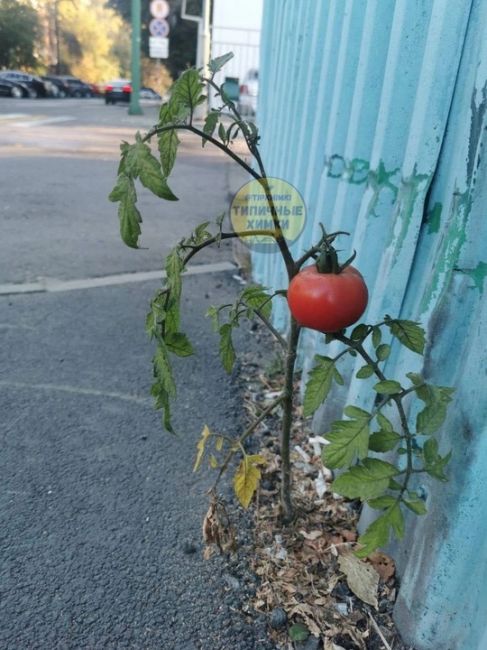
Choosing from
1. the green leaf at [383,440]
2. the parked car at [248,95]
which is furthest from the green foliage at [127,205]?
the parked car at [248,95]

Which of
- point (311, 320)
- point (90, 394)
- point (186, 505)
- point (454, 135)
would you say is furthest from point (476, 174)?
point (90, 394)

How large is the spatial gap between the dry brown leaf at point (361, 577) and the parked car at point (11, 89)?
1511 inches

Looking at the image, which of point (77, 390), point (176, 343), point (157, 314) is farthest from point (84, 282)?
point (157, 314)

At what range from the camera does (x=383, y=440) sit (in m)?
1.29

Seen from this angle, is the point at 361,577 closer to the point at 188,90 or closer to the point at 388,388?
the point at 388,388

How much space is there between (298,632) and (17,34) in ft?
175

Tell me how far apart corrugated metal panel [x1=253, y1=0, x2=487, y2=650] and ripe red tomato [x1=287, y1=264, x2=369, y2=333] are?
1.10ft

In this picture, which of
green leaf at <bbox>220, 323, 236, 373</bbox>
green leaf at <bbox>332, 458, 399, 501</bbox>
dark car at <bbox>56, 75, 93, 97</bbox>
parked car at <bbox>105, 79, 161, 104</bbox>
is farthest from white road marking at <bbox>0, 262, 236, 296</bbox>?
dark car at <bbox>56, 75, 93, 97</bbox>

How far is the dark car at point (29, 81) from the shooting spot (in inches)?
1382

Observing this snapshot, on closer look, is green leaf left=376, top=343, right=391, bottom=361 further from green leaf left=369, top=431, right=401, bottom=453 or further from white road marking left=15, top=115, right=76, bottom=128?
white road marking left=15, top=115, right=76, bottom=128

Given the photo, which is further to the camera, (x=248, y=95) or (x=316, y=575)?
(x=248, y=95)

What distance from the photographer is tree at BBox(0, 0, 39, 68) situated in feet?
141

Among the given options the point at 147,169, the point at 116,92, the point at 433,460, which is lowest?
the point at 116,92

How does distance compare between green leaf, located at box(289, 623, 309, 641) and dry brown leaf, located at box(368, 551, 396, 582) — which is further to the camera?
dry brown leaf, located at box(368, 551, 396, 582)
